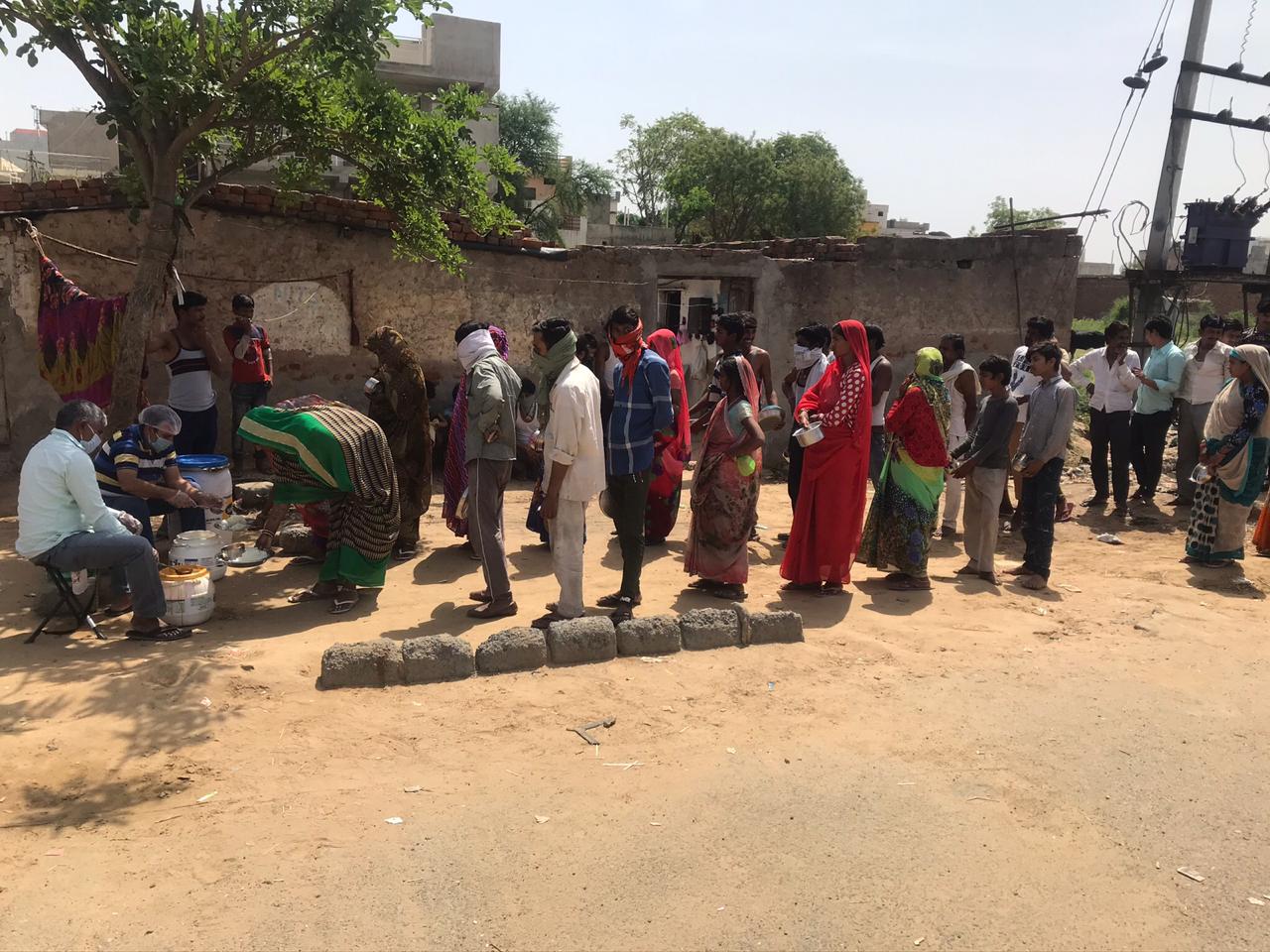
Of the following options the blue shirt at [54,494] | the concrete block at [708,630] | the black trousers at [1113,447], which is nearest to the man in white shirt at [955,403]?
the black trousers at [1113,447]

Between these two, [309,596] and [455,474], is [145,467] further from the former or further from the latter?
[455,474]

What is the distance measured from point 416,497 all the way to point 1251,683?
5.35 metres

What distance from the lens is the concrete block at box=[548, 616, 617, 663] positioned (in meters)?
5.12

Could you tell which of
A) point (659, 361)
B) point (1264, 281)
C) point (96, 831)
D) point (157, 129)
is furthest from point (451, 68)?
point (96, 831)

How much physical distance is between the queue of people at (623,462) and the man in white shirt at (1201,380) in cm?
202

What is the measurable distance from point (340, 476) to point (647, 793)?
9.45 feet

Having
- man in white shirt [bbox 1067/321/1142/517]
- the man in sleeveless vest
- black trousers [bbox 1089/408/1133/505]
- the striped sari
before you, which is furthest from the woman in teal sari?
black trousers [bbox 1089/408/1133/505]

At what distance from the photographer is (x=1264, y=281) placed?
16203 mm

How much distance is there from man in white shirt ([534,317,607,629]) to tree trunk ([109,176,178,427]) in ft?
11.9

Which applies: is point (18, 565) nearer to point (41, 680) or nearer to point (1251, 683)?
point (41, 680)

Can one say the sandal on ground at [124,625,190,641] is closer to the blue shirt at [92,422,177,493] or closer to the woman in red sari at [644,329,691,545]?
the blue shirt at [92,422,177,493]

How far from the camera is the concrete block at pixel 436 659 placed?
190 inches

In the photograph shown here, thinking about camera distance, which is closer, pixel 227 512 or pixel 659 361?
pixel 659 361

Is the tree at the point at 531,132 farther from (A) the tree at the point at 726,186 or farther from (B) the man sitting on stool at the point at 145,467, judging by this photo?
(B) the man sitting on stool at the point at 145,467
